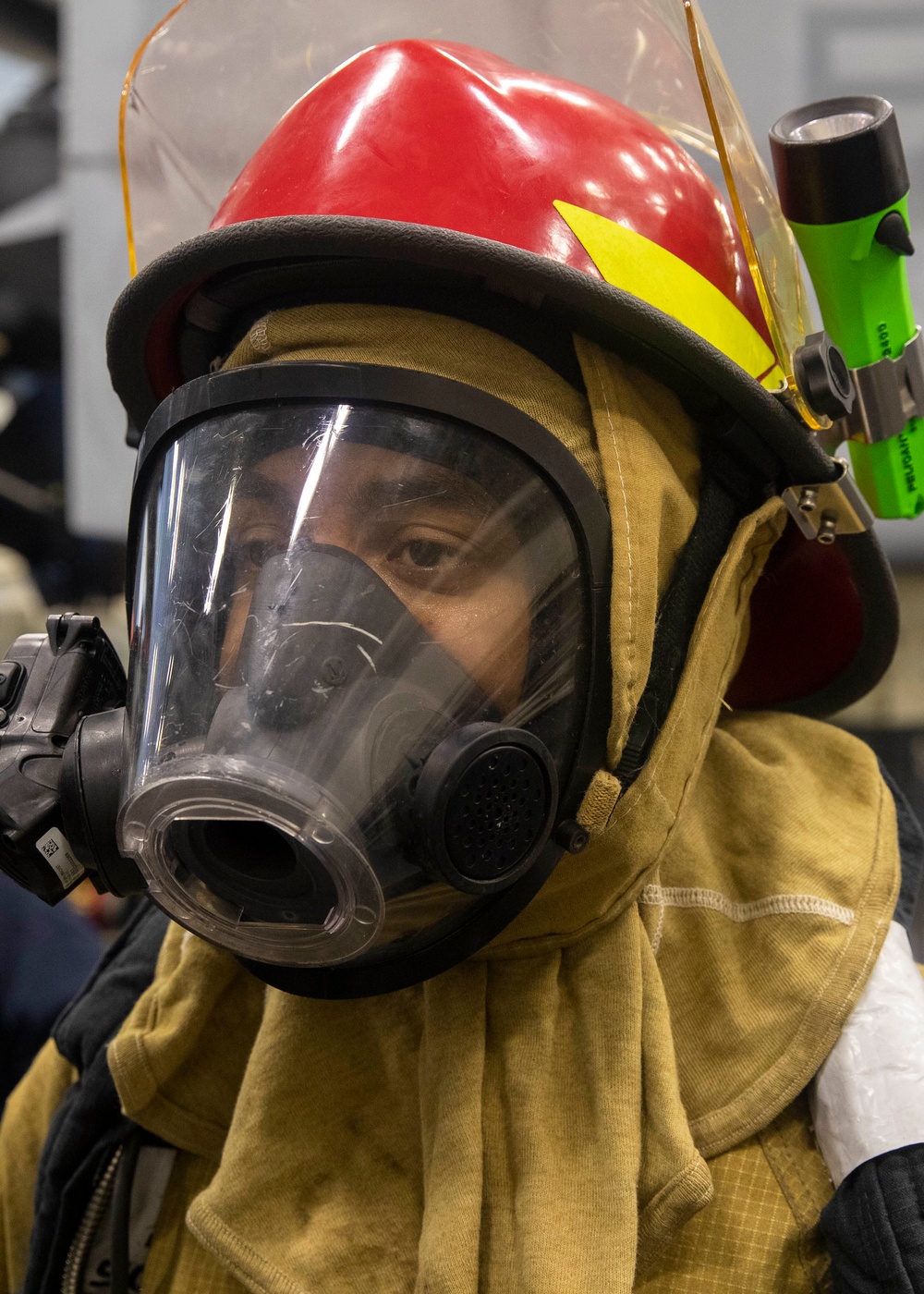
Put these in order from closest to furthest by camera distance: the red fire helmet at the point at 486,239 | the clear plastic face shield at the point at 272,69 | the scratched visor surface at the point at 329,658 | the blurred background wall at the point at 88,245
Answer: the scratched visor surface at the point at 329,658
the red fire helmet at the point at 486,239
the clear plastic face shield at the point at 272,69
the blurred background wall at the point at 88,245

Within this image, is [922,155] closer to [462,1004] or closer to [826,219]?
[826,219]

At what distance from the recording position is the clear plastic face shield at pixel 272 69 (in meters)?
1.21

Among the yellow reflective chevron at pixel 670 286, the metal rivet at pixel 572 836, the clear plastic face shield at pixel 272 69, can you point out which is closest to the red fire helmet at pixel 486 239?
the yellow reflective chevron at pixel 670 286

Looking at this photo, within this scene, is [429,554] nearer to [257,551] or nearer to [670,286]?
[257,551]

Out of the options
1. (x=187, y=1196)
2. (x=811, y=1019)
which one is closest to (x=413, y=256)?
(x=811, y=1019)

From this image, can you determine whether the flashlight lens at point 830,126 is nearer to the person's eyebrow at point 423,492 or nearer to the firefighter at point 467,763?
the firefighter at point 467,763

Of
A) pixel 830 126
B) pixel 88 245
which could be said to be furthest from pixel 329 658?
pixel 88 245

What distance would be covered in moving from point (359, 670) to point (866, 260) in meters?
0.59

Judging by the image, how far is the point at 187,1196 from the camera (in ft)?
3.51

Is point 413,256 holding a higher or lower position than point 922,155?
higher

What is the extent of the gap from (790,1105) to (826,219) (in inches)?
29.0

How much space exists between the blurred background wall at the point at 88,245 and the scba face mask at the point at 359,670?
61 cm

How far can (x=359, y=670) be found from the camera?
0.82 metres

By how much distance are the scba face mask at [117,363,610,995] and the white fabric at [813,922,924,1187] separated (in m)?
0.27
